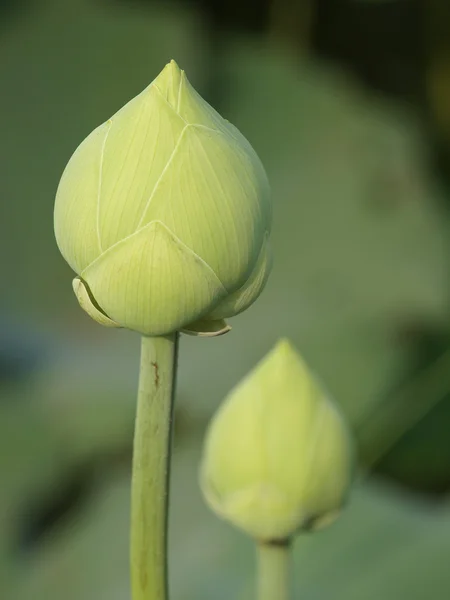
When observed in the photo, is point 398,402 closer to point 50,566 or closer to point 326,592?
point 326,592

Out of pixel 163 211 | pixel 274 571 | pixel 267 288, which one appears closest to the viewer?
pixel 163 211

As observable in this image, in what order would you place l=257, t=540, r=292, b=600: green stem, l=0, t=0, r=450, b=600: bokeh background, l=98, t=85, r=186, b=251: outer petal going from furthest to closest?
l=0, t=0, r=450, b=600: bokeh background, l=257, t=540, r=292, b=600: green stem, l=98, t=85, r=186, b=251: outer petal

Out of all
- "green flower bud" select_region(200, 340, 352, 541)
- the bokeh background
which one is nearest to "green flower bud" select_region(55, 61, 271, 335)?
"green flower bud" select_region(200, 340, 352, 541)

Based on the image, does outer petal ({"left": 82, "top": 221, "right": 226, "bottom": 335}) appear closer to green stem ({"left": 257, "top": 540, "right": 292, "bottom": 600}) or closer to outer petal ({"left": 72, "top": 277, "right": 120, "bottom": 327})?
outer petal ({"left": 72, "top": 277, "right": 120, "bottom": 327})

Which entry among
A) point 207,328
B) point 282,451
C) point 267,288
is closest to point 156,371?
point 207,328

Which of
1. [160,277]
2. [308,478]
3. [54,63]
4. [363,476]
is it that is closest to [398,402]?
[363,476]

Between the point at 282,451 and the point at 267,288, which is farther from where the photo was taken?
the point at 267,288

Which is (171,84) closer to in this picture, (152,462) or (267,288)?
(152,462)

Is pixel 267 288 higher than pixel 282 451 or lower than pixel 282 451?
lower
